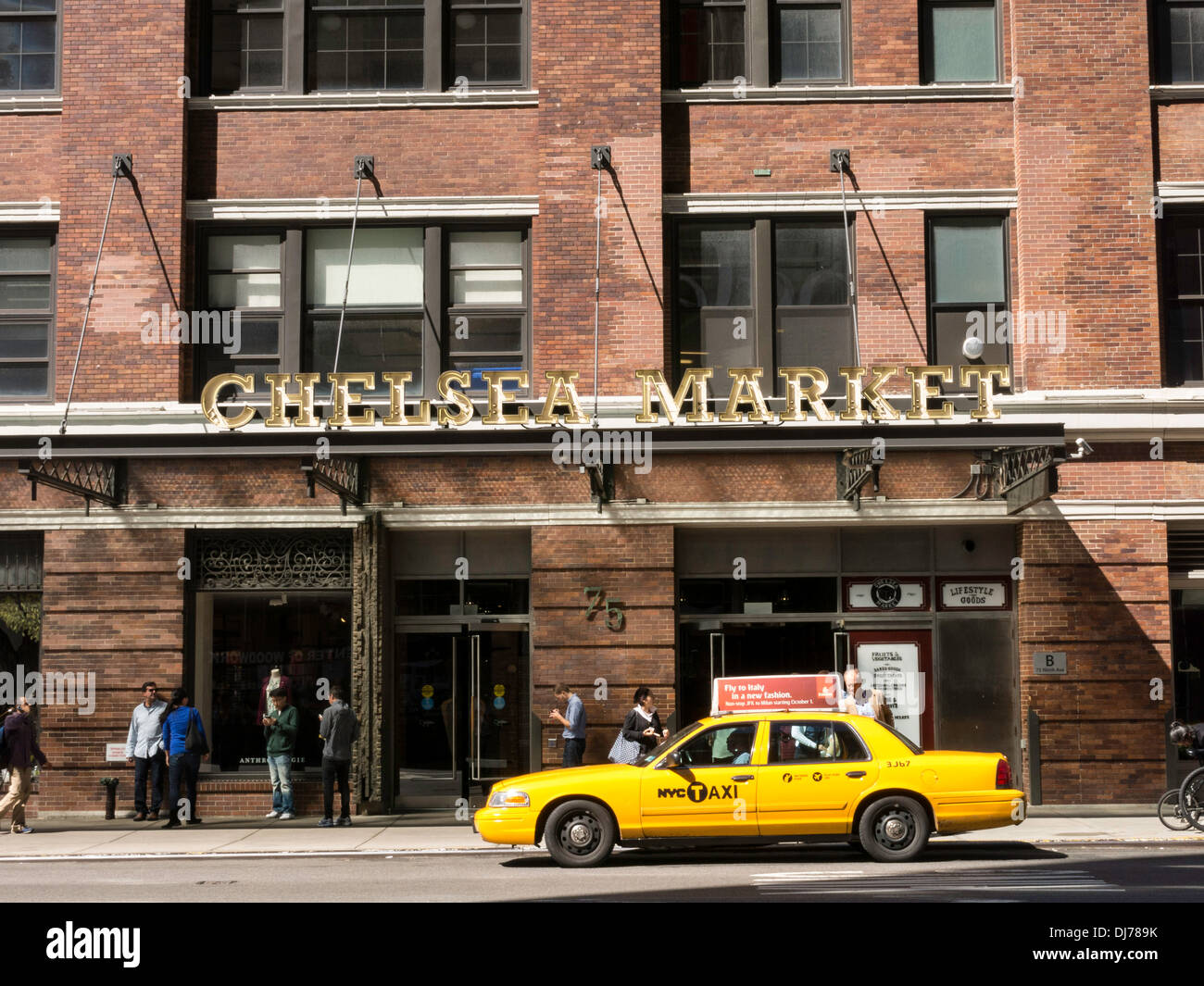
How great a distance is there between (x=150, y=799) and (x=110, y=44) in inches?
414

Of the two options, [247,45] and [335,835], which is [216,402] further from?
[335,835]

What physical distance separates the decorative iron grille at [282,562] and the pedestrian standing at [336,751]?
1.94 m

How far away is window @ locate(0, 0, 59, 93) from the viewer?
19.9 m

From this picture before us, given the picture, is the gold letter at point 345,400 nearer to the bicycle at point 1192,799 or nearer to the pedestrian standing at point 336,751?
the pedestrian standing at point 336,751

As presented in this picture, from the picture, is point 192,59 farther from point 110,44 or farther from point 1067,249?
point 1067,249

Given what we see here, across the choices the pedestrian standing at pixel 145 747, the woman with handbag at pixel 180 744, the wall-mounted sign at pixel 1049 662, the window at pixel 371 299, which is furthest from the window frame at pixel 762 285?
the pedestrian standing at pixel 145 747

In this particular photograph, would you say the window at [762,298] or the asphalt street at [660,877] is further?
the window at [762,298]

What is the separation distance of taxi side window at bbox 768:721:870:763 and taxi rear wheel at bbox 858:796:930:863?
52 cm

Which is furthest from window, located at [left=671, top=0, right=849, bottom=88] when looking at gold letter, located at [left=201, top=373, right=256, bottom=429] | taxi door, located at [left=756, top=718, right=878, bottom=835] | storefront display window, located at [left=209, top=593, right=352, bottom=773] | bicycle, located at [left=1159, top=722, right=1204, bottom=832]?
taxi door, located at [left=756, top=718, right=878, bottom=835]

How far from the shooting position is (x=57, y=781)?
18.5 m

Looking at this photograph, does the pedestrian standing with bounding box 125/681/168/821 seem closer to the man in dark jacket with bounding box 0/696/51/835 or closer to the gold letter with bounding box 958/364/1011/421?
the man in dark jacket with bounding box 0/696/51/835

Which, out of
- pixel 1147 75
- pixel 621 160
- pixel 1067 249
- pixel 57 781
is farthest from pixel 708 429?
pixel 57 781

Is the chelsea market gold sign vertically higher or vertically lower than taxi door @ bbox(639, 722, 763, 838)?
higher

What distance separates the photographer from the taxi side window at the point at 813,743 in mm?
13453
